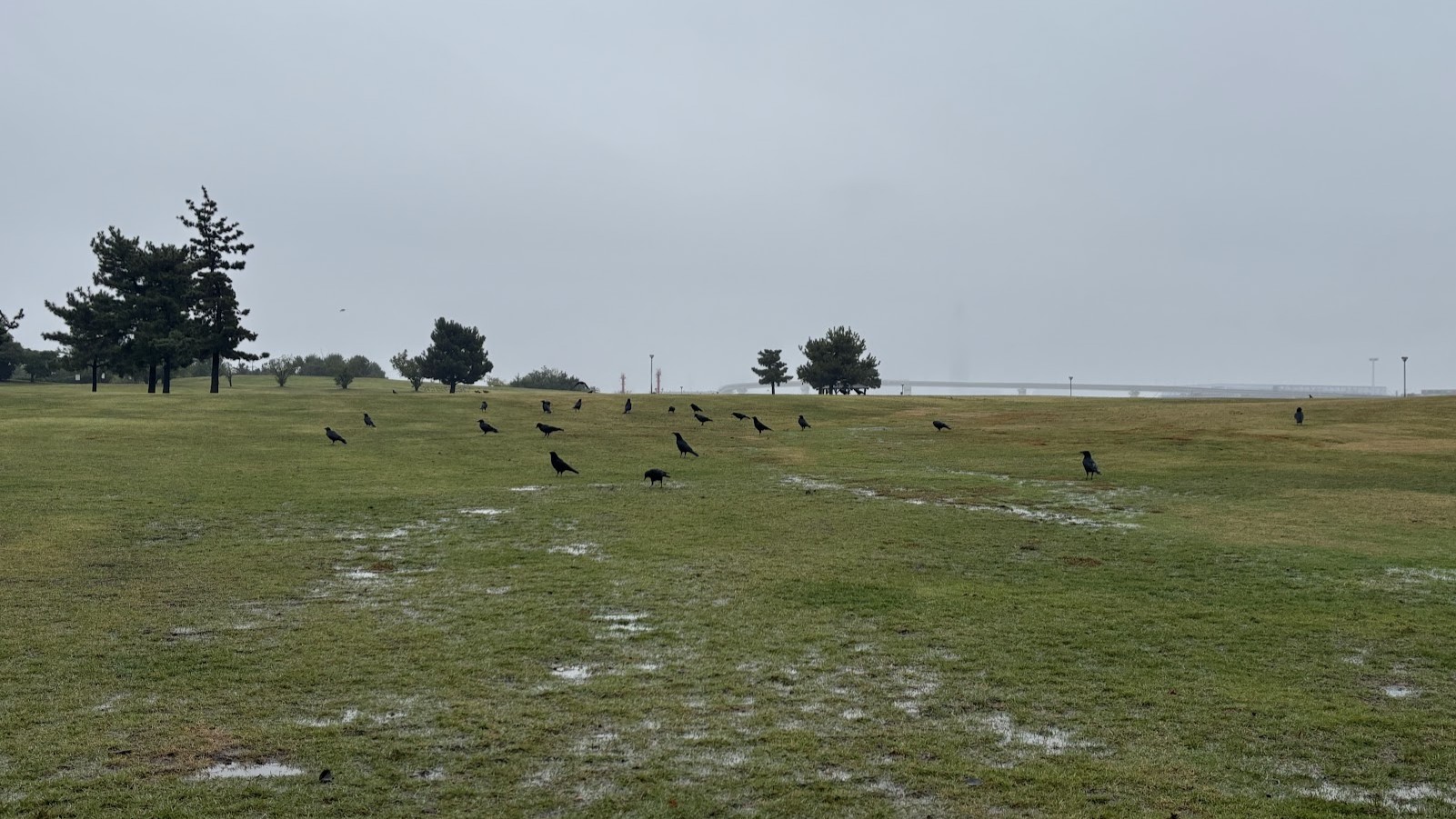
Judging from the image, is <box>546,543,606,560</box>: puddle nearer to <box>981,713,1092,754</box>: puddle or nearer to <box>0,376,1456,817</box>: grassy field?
<box>0,376,1456,817</box>: grassy field

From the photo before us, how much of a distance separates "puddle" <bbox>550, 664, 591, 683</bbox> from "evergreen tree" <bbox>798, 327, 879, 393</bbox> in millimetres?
112874

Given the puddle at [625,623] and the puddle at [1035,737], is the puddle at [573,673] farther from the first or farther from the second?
the puddle at [1035,737]

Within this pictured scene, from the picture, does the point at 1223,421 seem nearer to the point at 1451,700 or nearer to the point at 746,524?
the point at 746,524

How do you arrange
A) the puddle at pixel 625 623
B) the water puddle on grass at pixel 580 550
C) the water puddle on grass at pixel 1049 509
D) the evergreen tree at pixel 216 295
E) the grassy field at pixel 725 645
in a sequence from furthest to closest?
1. the evergreen tree at pixel 216 295
2. the water puddle on grass at pixel 1049 509
3. the water puddle on grass at pixel 580 550
4. the puddle at pixel 625 623
5. the grassy field at pixel 725 645

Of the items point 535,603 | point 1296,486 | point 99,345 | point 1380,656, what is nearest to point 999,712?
point 1380,656

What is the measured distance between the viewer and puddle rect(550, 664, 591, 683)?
10547mm

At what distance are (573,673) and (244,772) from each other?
3.64 meters

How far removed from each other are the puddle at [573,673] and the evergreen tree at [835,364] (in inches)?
4444

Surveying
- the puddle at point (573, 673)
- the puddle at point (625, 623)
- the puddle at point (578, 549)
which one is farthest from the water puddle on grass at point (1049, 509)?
the puddle at point (573, 673)

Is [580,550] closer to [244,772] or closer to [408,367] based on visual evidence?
[244,772]

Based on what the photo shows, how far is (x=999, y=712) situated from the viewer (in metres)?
9.40

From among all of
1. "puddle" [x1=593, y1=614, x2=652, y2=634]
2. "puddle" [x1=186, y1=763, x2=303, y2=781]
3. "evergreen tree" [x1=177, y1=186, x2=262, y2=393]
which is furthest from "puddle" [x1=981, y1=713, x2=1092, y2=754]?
"evergreen tree" [x1=177, y1=186, x2=262, y2=393]

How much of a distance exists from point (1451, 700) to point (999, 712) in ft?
14.9

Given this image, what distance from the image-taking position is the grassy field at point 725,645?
25.2 feet
